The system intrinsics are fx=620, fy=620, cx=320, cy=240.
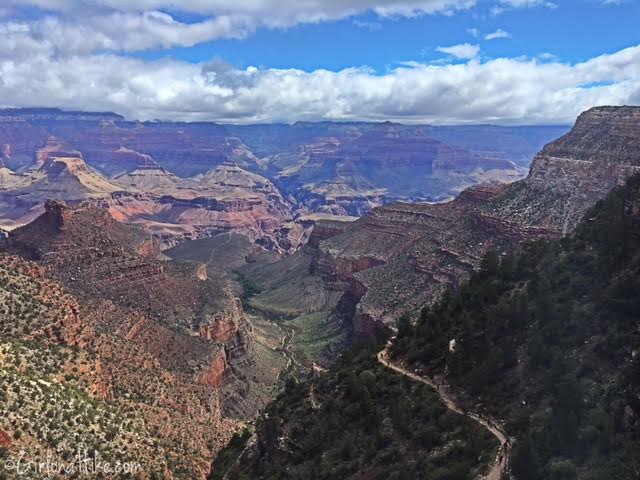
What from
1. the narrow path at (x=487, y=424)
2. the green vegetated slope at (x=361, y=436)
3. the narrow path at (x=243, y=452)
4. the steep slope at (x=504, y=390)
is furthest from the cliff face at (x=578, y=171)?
the narrow path at (x=243, y=452)

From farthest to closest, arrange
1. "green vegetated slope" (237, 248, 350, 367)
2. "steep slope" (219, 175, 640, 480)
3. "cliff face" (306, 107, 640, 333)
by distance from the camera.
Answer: "green vegetated slope" (237, 248, 350, 367)
"cliff face" (306, 107, 640, 333)
"steep slope" (219, 175, 640, 480)

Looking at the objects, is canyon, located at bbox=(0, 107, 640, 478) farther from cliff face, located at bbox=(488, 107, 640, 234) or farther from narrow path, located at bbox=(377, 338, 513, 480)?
narrow path, located at bbox=(377, 338, 513, 480)

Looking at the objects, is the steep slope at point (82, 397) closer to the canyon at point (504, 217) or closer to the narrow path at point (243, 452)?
the narrow path at point (243, 452)

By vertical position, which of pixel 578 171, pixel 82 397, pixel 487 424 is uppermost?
pixel 578 171

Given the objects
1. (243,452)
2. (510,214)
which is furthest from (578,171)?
(243,452)

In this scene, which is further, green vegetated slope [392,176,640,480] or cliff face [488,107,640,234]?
cliff face [488,107,640,234]

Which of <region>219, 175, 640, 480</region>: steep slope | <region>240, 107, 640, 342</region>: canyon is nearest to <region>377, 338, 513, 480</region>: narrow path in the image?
<region>219, 175, 640, 480</region>: steep slope

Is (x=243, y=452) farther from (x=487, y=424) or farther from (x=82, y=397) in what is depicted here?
(x=487, y=424)

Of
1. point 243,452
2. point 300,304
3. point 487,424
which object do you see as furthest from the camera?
point 300,304
